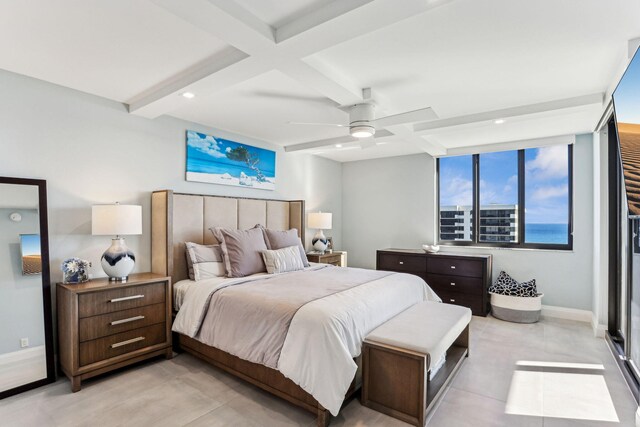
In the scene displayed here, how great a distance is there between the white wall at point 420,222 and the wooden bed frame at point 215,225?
1.69 metres

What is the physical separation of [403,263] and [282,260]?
7.34ft

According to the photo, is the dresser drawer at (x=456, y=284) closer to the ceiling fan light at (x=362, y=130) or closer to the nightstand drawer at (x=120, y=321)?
the ceiling fan light at (x=362, y=130)

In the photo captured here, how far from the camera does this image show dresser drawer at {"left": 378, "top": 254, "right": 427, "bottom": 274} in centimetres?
493

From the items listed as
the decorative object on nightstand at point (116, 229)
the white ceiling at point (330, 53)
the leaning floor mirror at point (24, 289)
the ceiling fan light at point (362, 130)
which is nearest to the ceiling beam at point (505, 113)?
the white ceiling at point (330, 53)

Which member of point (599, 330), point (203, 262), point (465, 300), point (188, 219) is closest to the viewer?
point (203, 262)

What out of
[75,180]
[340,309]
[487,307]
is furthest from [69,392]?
[487,307]

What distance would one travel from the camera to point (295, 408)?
2314mm

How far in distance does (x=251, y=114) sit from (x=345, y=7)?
2.14 metres

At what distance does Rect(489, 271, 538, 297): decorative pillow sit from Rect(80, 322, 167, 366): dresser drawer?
4094mm

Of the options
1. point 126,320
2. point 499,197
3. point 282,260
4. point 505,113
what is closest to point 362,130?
point 505,113

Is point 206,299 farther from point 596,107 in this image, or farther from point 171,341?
point 596,107

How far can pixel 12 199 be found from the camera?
2.61 meters

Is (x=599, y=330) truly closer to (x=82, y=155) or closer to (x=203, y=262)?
(x=203, y=262)

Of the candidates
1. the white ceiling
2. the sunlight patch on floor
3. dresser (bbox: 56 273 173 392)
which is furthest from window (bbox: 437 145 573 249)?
dresser (bbox: 56 273 173 392)
